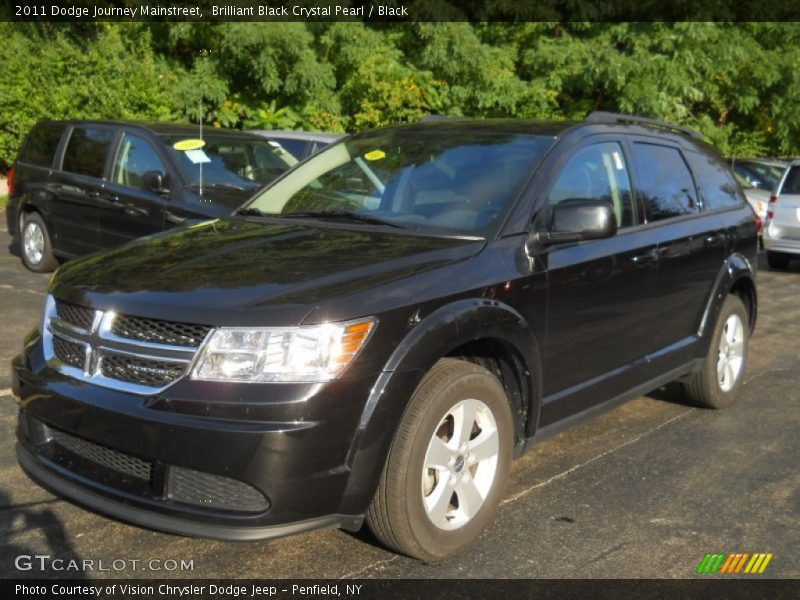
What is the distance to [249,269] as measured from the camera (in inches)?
146

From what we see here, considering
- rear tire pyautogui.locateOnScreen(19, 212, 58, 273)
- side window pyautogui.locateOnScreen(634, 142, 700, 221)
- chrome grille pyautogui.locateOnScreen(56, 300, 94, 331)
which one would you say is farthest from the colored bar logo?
rear tire pyautogui.locateOnScreen(19, 212, 58, 273)

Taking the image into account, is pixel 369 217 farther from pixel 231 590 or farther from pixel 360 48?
pixel 360 48

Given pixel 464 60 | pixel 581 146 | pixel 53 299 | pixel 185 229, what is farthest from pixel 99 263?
pixel 464 60

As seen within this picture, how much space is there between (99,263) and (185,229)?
66 centimetres

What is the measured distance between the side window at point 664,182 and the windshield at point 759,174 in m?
11.8

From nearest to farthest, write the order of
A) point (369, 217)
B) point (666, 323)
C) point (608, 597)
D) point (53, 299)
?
1. point (608, 597)
2. point (53, 299)
3. point (369, 217)
4. point (666, 323)

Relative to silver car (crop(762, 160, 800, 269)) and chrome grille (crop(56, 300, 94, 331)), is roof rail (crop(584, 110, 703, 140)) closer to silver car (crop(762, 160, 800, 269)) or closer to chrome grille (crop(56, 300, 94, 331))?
chrome grille (crop(56, 300, 94, 331))

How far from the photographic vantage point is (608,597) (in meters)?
3.57

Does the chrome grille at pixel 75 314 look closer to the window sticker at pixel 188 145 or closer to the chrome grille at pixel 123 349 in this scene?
the chrome grille at pixel 123 349

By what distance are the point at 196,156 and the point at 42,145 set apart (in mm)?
2842

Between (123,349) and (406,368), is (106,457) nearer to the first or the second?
(123,349)

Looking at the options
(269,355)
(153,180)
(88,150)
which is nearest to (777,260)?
(153,180)

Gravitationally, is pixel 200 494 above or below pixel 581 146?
below

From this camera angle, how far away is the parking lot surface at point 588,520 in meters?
3.74
